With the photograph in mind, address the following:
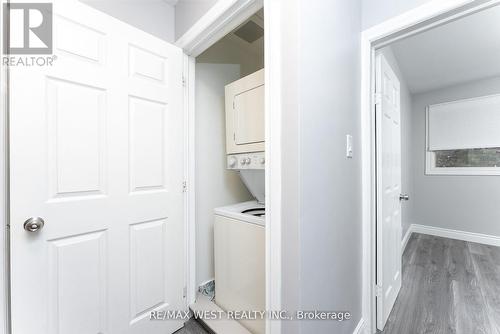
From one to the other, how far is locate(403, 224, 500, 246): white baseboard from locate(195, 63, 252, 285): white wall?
3579 mm

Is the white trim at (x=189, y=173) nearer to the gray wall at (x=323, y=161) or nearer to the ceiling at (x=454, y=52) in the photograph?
the gray wall at (x=323, y=161)

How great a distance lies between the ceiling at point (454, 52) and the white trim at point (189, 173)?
77.7 inches

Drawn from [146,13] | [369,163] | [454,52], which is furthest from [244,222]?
[454,52]

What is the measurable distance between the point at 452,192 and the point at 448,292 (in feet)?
7.47

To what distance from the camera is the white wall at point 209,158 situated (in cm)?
196

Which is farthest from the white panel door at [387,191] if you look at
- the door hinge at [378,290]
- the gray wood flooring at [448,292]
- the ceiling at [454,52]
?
the ceiling at [454,52]

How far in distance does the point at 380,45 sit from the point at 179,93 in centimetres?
142

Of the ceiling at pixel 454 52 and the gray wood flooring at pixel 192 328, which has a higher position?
the ceiling at pixel 454 52

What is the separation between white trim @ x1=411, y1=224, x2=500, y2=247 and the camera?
3221 millimetres

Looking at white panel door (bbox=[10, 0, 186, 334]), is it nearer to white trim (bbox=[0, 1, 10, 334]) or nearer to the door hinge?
white trim (bbox=[0, 1, 10, 334])

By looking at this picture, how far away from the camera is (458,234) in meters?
3.50

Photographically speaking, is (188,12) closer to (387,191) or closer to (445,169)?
(387,191)

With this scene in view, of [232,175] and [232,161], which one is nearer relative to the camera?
[232,161]

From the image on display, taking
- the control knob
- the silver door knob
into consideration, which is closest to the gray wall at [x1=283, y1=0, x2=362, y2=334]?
the control knob
